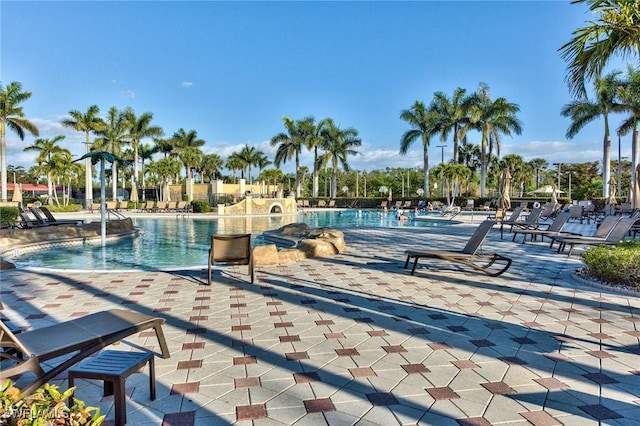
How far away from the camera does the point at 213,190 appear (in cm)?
3869

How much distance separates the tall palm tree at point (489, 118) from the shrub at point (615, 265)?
30547 millimetres

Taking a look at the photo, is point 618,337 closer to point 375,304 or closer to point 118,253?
point 375,304

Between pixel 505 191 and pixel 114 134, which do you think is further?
pixel 114 134

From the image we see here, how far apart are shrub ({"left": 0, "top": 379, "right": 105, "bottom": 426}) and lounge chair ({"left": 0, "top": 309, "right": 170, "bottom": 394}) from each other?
1.00 metres

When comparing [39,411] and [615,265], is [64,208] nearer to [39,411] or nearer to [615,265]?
[615,265]

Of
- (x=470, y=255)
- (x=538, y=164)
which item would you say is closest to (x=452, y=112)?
(x=470, y=255)

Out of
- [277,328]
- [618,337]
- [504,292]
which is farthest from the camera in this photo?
[504,292]

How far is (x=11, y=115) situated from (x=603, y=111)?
43.2 meters

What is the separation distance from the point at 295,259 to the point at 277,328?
435 cm

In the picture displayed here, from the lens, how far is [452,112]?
3712 cm

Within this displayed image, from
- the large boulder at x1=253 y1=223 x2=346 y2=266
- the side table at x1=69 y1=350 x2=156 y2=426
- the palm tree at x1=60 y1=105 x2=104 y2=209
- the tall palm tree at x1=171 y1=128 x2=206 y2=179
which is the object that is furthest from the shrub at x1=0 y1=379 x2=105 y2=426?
the tall palm tree at x1=171 y1=128 x2=206 y2=179

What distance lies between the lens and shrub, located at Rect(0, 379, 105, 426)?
1441 millimetres

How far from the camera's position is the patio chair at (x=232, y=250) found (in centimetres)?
657

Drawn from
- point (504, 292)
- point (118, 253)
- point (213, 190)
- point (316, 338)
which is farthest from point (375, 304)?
point (213, 190)
